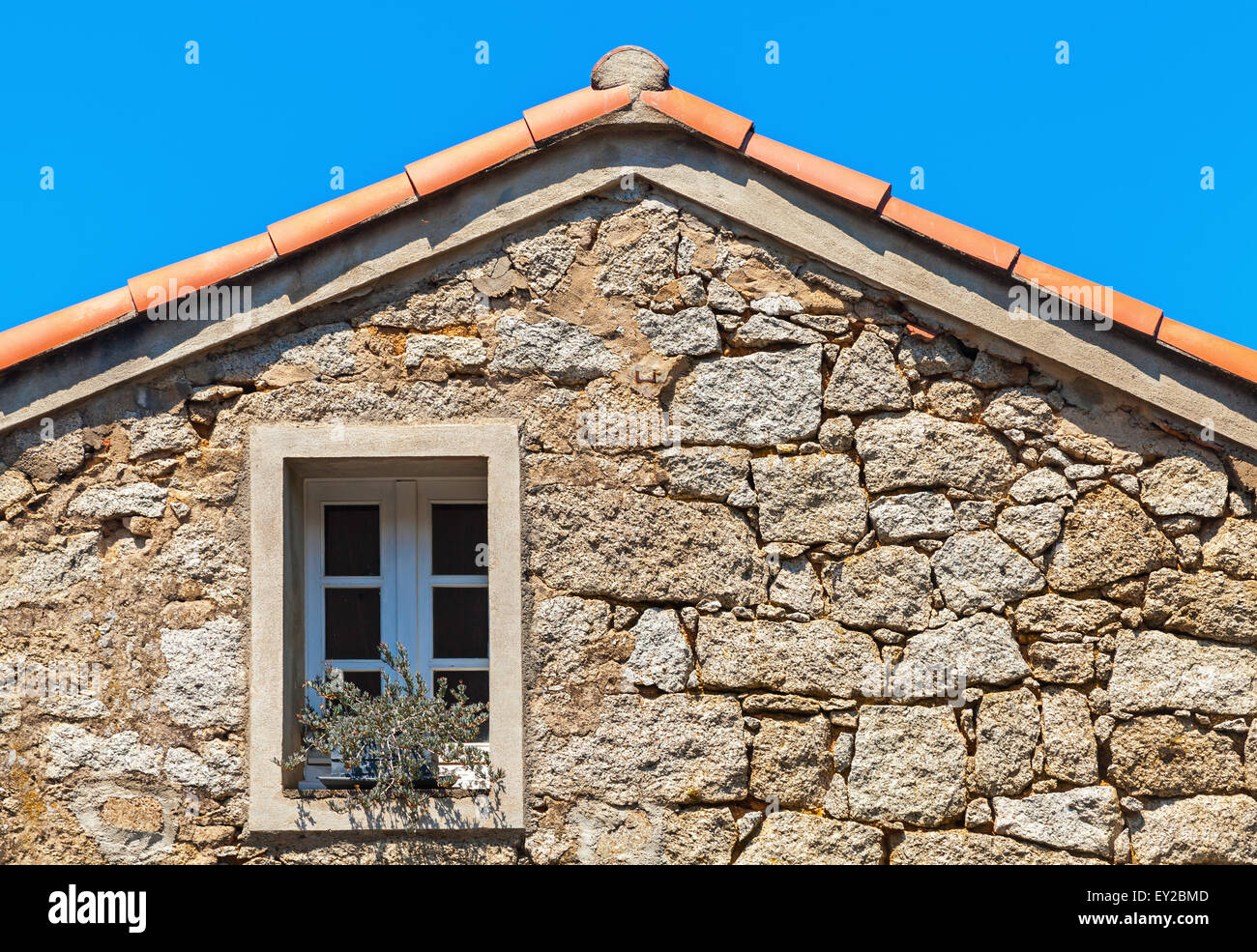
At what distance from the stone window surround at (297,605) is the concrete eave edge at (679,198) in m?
0.52

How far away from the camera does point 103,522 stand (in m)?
4.13

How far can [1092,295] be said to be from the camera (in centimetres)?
414

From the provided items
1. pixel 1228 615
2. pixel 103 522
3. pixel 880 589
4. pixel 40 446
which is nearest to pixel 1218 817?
pixel 1228 615

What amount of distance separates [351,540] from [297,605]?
0.32 meters

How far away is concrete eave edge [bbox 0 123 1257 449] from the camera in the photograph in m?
4.11

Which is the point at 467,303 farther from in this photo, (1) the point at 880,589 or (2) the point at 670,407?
(1) the point at 880,589

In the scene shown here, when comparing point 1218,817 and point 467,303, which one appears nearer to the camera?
point 1218,817

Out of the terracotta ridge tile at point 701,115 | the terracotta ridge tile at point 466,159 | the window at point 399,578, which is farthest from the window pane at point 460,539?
the terracotta ridge tile at point 701,115

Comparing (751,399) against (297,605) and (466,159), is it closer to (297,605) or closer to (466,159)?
(466,159)

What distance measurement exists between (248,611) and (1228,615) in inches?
135

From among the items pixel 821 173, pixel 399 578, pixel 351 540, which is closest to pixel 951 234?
pixel 821 173

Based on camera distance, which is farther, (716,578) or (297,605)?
(297,605)

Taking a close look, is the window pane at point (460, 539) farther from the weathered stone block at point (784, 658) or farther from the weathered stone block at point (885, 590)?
the weathered stone block at point (885, 590)

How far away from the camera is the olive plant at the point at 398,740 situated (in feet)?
12.9
